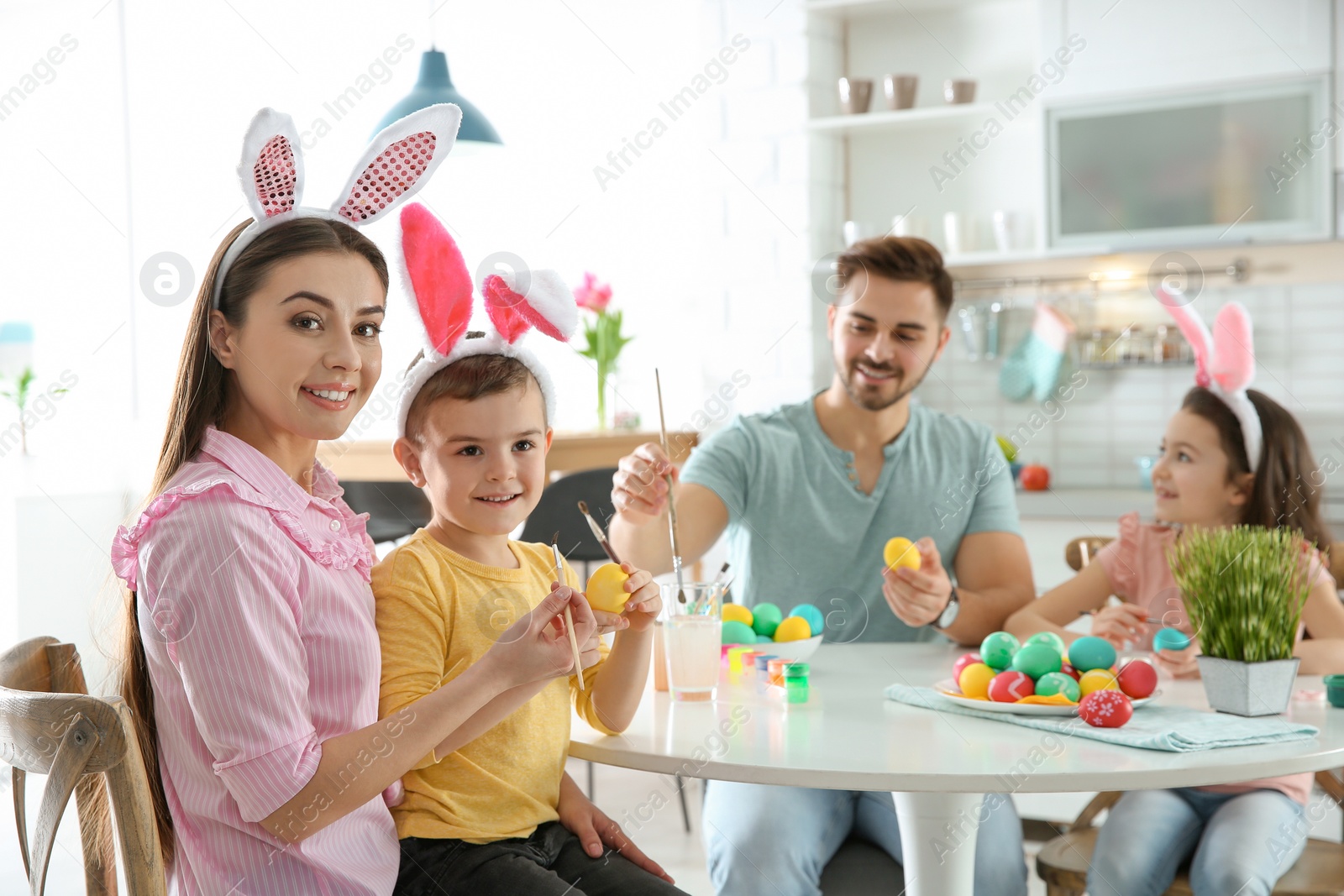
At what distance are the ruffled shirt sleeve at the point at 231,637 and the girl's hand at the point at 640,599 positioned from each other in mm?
332

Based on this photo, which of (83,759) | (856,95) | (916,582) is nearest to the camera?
(83,759)

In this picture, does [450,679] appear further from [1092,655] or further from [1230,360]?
[1230,360]

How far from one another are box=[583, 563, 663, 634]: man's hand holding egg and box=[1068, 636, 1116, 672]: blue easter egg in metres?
0.53

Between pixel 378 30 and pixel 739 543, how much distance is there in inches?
124

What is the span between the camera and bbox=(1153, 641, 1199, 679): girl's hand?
156 cm

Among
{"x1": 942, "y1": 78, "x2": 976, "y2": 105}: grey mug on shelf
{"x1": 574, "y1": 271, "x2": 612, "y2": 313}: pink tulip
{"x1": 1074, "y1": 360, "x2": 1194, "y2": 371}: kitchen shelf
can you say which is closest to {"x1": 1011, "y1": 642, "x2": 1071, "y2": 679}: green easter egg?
{"x1": 1074, "y1": 360, "x2": 1194, "y2": 371}: kitchen shelf

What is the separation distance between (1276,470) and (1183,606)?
46 cm

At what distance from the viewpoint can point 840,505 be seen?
2.07 metres

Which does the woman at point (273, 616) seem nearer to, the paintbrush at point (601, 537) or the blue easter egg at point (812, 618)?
the paintbrush at point (601, 537)

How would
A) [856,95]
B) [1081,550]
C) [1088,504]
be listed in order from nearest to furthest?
[1081,550], [1088,504], [856,95]

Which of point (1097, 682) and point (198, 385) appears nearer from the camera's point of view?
point (198, 385)

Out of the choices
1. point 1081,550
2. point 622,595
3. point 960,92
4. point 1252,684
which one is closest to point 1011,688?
point 1252,684

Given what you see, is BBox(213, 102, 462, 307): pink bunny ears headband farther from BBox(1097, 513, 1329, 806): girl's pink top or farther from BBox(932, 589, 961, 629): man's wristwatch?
BBox(1097, 513, 1329, 806): girl's pink top

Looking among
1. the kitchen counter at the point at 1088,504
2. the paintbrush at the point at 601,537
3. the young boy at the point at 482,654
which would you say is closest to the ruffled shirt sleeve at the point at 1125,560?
the paintbrush at the point at 601,537
